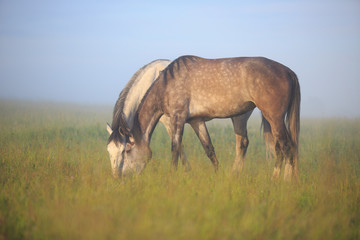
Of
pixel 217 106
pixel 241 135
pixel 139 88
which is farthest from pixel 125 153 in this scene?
pixel 241 135

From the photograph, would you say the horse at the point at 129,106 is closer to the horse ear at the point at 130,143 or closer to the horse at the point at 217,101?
the horse ear at the point at 130,143

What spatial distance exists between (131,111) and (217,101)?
1.97m

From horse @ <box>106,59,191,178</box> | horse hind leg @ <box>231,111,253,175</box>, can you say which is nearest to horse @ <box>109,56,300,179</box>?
horse @ <box>106,59,191,178</box>

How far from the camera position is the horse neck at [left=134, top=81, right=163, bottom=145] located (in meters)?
6.13

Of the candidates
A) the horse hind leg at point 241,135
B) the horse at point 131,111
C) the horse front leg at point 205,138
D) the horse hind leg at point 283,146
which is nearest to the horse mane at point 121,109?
the horse at point 131,111

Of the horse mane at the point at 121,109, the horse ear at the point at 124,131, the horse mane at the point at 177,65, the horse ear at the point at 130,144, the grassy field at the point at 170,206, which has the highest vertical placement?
the horse mane at the point at 177,65

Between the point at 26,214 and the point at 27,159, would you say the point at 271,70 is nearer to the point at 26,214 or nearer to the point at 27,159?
the point at 26,214

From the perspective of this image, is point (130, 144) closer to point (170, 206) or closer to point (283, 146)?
point (170, 206)

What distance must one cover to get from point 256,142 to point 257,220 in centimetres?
780

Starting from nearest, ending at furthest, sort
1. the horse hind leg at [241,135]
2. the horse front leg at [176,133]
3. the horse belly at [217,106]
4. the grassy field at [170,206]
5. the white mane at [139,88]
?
the grassy field at [170,206]
the horse belly at [217,106]
the horse front leg at [176,133]
the white mane at [139,88]
the horse hind leg at [241,135]

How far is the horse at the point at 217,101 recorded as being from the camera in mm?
5277

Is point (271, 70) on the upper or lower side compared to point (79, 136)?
upper

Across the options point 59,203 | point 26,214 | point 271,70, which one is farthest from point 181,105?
point 26,214

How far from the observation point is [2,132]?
33.6 feet
